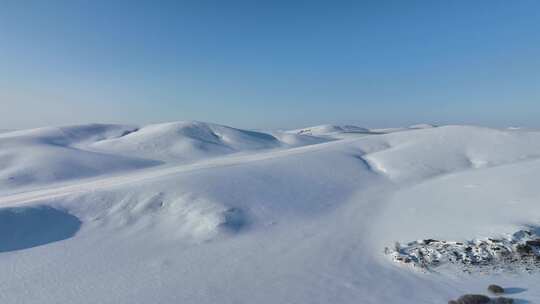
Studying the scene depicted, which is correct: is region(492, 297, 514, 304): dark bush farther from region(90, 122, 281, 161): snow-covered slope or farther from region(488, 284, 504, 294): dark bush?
region(90, 122, 281, 161): snow-covered slope

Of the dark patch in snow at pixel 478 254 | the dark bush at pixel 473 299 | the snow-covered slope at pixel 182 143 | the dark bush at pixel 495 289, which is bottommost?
the snow-covered slope at pixel 182 143

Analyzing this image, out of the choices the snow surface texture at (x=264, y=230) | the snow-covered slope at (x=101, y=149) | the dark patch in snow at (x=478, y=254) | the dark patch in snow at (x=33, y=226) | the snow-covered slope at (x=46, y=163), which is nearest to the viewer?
the snow surface texture at (x=264, y=230)

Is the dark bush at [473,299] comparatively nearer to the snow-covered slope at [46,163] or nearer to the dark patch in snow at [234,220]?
the dark patch in snow at [234,220]

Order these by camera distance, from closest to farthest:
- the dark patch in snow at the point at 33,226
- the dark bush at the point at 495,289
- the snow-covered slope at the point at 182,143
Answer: the dark bush at the point at 495,289 < the dark patch in snow at the point at 33,226 < the snow-covered slope at the point at 182,143

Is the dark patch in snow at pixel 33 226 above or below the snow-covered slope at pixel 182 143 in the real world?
above

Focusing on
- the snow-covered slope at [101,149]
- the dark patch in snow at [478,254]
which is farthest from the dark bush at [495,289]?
the snow-covered slope at [101,149]

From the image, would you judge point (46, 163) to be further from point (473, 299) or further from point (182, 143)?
point (473, 299)
